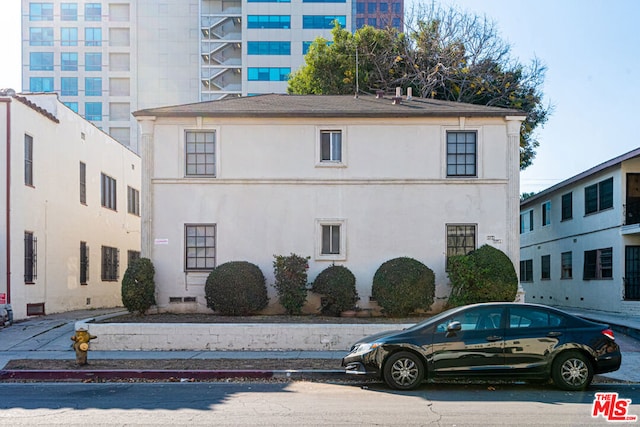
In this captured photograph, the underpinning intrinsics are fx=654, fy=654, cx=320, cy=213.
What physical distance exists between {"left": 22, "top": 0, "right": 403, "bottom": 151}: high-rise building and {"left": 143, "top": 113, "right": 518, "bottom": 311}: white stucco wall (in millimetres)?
44771

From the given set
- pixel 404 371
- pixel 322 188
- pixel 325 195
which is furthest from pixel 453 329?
pixel 322 188

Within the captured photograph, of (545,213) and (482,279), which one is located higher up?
(545,213)

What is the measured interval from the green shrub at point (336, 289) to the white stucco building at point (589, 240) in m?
10.1

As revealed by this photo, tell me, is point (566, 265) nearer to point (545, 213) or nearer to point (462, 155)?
point (545, 213)

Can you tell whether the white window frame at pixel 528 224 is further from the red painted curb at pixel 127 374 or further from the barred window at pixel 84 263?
the red painted curb at pixel 127 374

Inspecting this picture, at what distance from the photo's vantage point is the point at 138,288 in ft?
57.0

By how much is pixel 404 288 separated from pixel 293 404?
26.5 feet

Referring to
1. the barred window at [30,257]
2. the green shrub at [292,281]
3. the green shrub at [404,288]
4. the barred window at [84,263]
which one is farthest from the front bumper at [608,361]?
the barred window at [84,263]

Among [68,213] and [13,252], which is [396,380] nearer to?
[13,252]

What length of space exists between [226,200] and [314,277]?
3.34m

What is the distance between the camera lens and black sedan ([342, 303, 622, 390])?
1037 centimetres

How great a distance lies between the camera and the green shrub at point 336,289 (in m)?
17.5

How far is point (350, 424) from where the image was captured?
811 cm

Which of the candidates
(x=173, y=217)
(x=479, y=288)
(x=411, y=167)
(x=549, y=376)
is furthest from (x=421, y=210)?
(x=549, y=376)
